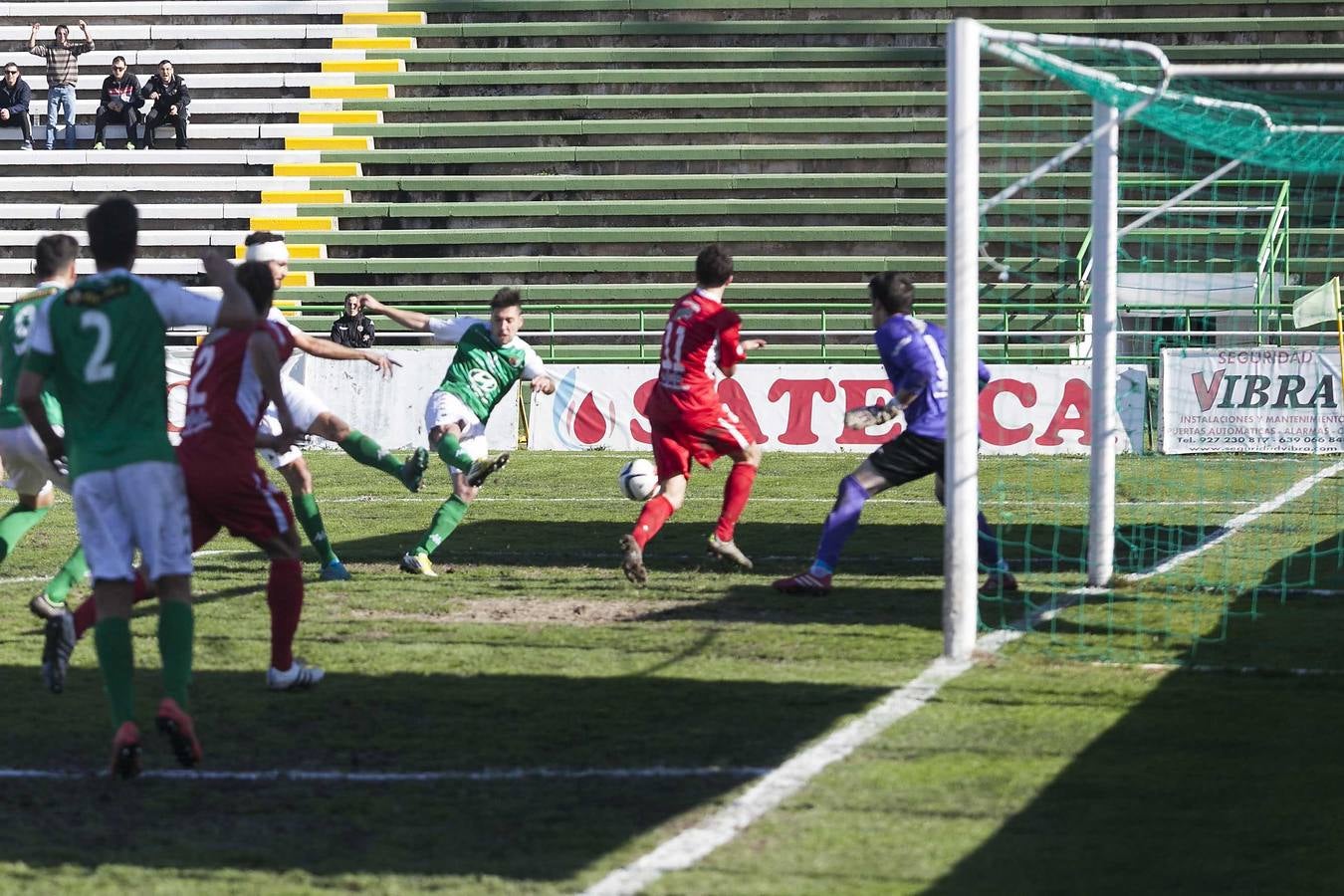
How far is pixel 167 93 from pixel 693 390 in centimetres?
2013

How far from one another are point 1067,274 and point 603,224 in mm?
7060

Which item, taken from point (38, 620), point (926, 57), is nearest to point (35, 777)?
point (38, 620)

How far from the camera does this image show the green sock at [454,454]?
1089cm

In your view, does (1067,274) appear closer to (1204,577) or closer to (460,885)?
(1204,577)

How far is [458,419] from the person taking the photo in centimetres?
1105

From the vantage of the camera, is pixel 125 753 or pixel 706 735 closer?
pixel 125 753

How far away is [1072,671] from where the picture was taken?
25.1 feet

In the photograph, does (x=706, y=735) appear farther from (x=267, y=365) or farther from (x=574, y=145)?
(x=574, y=145)

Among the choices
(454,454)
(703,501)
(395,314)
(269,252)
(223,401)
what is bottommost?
(703,501)

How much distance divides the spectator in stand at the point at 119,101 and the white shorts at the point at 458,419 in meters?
19.2

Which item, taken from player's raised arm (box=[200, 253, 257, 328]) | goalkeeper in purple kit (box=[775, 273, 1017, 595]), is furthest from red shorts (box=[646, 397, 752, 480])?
player's raised arm (box=[200, 253, 257, 328])

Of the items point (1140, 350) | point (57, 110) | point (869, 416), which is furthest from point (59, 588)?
point (57, 110)

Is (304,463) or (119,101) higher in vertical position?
(119,101)

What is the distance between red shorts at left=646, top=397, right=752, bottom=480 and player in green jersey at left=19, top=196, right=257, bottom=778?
14.9ft
